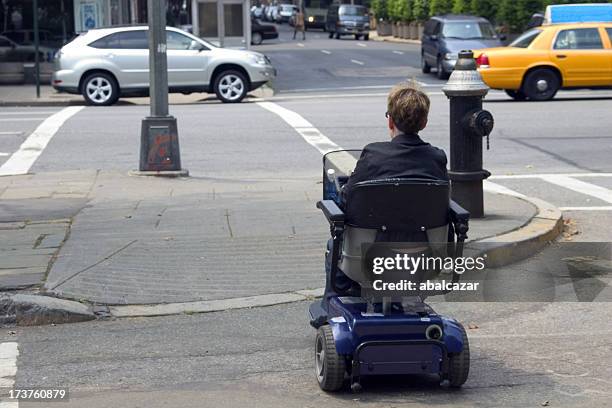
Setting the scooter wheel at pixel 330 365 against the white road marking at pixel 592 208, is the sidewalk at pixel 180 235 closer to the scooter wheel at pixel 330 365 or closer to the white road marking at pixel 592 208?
the white road marking at pixel 592 208

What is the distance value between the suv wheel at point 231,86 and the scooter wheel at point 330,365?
18308 mm

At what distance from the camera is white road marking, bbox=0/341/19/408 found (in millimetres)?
5336

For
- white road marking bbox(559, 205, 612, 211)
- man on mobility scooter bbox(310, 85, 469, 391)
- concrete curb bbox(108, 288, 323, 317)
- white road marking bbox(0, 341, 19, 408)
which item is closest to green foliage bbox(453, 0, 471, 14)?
white road marking bbox(559, 205, 612, 211)

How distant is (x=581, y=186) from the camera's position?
486 inches

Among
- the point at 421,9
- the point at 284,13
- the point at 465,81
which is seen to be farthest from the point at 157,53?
the point at 284,13

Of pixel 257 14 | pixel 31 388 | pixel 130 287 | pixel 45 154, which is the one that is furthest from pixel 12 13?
pixel 257 14

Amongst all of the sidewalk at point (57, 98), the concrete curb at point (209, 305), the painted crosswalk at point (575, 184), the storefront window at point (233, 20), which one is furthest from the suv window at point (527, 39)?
the concrete curb at point (209, 305)

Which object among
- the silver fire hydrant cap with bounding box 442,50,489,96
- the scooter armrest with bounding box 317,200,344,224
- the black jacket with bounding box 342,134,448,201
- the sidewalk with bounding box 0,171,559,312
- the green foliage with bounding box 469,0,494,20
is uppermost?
the green foliage with bounding box 469,0,494,20

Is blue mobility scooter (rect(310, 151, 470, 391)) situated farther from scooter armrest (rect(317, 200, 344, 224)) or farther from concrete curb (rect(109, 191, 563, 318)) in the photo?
concrete curb (rect(109, 191, 563, 318))

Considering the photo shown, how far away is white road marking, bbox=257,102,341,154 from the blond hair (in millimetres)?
9382

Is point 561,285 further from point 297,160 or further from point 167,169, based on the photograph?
point 297,160

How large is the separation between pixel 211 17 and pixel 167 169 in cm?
2096

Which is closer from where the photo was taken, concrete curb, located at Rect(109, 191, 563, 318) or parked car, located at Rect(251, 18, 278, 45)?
concrete curb, located at Rect(109, 191, 563, 318)

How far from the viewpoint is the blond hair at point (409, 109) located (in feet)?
18.1
